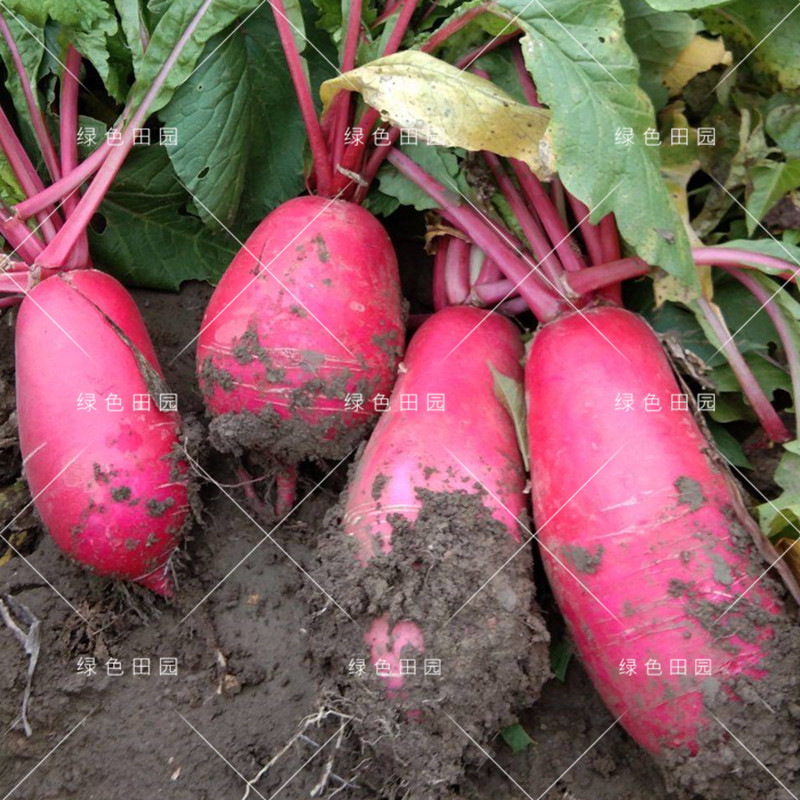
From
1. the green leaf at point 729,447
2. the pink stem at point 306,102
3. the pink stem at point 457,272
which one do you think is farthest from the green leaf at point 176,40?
the green leaf at point 729,447

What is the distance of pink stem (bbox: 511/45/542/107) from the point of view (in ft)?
5.89

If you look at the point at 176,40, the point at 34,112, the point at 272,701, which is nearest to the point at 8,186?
the point at 34,112

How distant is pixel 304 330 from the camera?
1717mm

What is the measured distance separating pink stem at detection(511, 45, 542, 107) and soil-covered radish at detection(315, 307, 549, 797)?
58cm

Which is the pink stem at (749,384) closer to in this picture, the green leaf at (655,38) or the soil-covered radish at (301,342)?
the green leaf at (655,38)

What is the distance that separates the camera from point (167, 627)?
68.0 inches

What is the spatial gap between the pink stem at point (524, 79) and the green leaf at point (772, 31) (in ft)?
1.40

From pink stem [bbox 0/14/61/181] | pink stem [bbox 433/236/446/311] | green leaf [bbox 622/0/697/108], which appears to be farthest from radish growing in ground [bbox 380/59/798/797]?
pink stem [bbox 0/14/61/181]

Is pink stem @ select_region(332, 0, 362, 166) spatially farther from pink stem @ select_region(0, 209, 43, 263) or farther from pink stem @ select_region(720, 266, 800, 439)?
pink stem @ select_region(720, 266, 800, 439)

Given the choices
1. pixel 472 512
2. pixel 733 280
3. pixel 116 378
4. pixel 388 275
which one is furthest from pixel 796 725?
pixel 116 378

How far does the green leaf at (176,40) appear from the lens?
5.89 feet

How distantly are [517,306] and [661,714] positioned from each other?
0.87 metres

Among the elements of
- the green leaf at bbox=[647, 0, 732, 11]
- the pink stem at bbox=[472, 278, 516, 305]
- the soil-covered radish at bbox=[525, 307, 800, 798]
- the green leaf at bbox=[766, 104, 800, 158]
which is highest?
the green leaf at bbox=[647, 0, 732, 11]

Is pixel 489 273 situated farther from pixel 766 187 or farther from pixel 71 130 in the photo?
pixel 71 130
